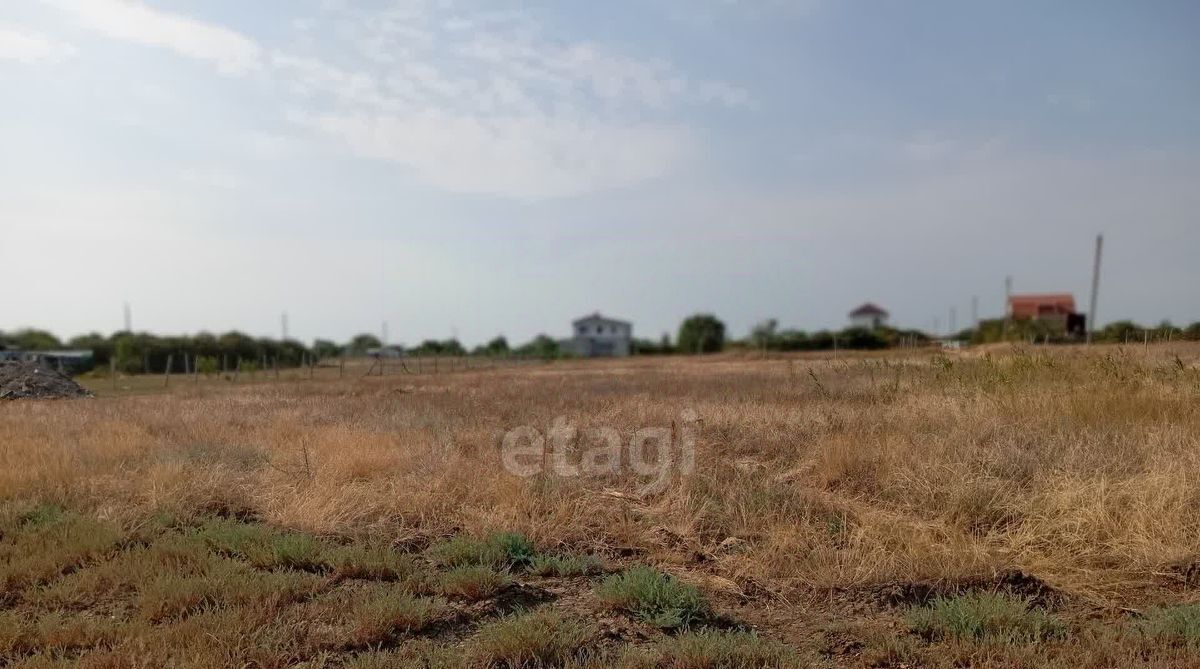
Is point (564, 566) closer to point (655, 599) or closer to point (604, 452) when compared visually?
point (655, 599)

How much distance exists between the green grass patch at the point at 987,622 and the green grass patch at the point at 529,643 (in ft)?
6.27

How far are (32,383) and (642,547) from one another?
2465 cm

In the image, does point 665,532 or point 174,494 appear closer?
point 665,532

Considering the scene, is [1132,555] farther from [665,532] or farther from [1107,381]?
[1107,381]

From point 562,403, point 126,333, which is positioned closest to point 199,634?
point 562,403

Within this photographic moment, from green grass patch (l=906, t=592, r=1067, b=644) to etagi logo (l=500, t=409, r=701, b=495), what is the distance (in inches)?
121

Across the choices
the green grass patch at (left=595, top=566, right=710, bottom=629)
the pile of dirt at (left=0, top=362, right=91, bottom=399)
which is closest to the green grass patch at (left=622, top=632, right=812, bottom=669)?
the green grass patch at (left=595, top=566, right=710, bottom=629)

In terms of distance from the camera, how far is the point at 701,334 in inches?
2758

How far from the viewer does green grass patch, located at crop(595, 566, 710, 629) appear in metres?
4.34

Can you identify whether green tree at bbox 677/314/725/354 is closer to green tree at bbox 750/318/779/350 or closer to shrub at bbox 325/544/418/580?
green tree at bbox 750/318/779/350

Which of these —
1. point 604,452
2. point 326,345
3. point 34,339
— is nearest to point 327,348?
point 326,345

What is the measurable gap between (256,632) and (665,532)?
3122 mm

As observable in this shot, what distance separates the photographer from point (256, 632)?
13.3 ft

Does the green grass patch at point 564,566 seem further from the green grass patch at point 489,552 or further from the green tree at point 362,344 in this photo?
the green tree at point 362,344
